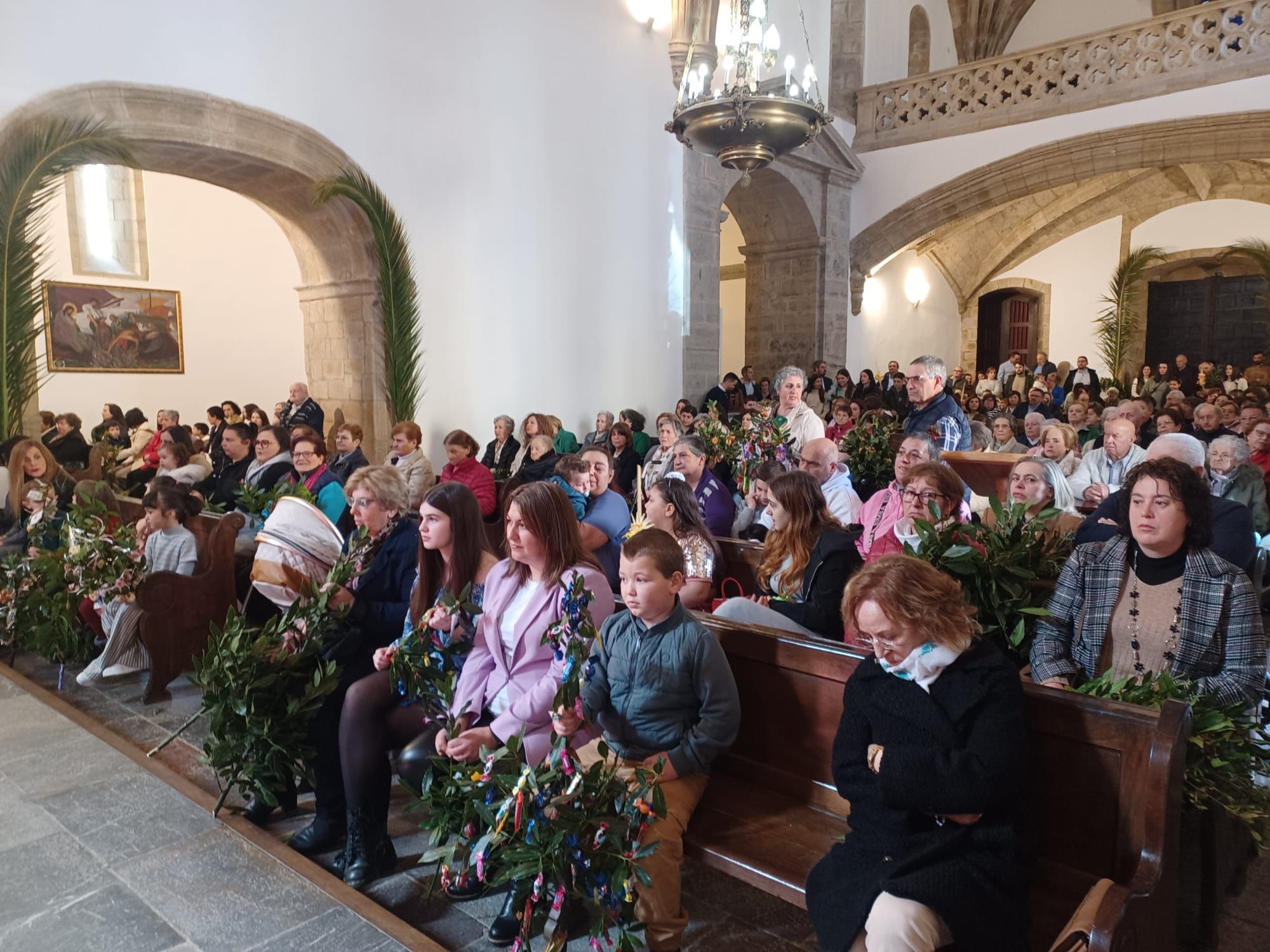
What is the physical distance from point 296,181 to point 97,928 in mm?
6697

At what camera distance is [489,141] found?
8.60 metres

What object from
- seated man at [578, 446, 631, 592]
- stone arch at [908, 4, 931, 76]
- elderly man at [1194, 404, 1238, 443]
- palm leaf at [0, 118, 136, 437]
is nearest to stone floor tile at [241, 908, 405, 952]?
seated man at [578, 446, 631, 592]

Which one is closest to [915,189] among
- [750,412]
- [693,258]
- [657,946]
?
[693,258]

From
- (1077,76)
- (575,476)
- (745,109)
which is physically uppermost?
(1077,76)

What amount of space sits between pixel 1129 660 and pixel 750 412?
396cm

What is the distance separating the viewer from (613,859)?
2020mm

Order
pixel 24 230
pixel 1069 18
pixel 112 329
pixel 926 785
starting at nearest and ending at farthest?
pixel 926 785 < pixel 24 230 < pixel 112 329 < pixel 1069 18

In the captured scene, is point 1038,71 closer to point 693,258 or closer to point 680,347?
point 693,258

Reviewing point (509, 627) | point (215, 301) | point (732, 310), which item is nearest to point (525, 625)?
point (509, 627)

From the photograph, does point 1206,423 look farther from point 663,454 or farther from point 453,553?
point 453,553

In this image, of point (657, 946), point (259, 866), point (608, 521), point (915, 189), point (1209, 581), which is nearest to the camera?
point (657, 946)

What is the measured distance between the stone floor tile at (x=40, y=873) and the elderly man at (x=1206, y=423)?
7096 millimetres

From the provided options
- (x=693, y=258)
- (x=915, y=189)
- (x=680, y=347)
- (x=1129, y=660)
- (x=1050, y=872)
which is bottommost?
(x=1050, y=872)

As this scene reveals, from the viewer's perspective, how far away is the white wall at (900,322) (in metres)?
13.8
